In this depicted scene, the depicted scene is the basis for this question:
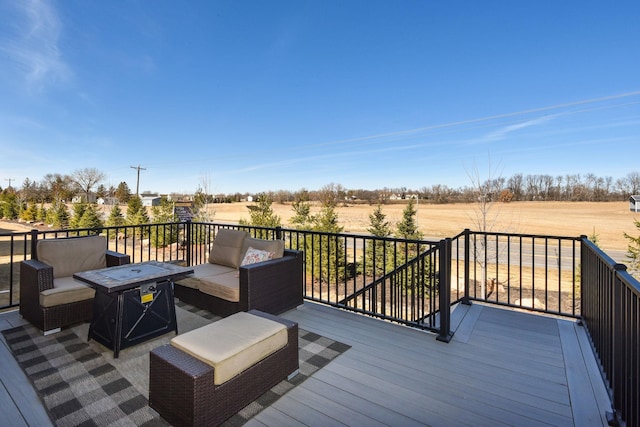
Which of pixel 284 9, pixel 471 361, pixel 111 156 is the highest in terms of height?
pixel 284 9

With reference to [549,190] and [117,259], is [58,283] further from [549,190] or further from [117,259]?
[549,190]

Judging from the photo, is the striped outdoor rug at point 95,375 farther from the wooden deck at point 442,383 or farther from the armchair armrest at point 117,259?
the armchair armrest at point 117,259

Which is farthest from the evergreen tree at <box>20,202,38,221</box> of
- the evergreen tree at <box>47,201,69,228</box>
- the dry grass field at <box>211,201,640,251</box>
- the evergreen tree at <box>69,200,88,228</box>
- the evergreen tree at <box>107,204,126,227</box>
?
the dry grass field at <box>211,201,640,251</box>

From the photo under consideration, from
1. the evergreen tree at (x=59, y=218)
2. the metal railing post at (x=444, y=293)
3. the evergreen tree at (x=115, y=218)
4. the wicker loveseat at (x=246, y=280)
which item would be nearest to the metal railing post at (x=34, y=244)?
the wicker loveseat at (x=246, y=280)

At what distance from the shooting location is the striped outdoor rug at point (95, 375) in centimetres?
176

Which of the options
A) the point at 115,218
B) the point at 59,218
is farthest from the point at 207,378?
the point at 59,218

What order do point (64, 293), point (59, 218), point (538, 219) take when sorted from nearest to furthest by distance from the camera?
point (64, 293), point (59, 218), point (538, 219)

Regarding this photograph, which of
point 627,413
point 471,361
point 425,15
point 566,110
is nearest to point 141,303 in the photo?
point 471,361

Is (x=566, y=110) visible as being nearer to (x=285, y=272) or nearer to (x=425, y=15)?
(x=425, y=15)

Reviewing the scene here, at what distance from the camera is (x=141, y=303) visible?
2709mm

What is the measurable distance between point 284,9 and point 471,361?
10.6 m

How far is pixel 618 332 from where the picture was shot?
5.43 ft

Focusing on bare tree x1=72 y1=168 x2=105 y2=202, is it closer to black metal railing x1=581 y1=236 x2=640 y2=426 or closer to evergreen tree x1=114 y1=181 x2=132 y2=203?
evergreen tree x1=114 y1=181 x2=132 y2=203

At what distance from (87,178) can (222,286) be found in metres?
40.8
